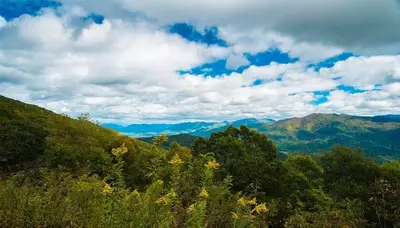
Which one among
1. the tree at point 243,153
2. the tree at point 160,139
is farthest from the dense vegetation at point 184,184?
the tree at point 243,153

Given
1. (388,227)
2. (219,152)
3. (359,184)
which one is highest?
(219,152)

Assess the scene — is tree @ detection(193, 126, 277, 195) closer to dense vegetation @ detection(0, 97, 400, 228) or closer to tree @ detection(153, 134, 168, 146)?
dense vegetation @ detection(0, 97, 400, 228)

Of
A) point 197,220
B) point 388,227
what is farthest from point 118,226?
point 388,227

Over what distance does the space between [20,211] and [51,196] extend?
2.88ft

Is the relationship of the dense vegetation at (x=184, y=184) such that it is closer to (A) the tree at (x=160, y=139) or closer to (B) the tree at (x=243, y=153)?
(A) the tree at (x=160, y=139)

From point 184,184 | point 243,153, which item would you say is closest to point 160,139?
point 184,184

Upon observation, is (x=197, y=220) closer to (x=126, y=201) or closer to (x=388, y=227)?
(x=126, y=201)

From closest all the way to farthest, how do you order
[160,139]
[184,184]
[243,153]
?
[160,139]
[184,184]
[243,153]

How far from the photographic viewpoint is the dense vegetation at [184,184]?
5.47 metres

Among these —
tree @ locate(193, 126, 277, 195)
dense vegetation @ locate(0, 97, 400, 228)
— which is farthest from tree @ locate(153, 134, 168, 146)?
tree @ locate(193, 126, 277, 195)

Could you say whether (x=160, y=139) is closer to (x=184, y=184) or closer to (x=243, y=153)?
(x=184, y=184)

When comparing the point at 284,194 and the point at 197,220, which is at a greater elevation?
the point at 197,220

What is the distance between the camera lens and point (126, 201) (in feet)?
18.4

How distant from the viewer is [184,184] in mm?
7254
